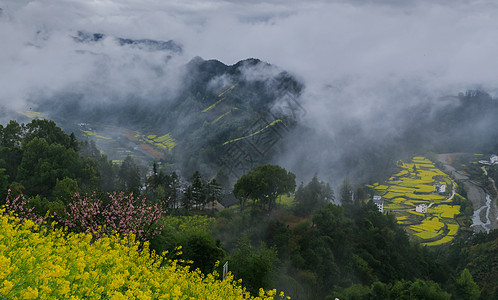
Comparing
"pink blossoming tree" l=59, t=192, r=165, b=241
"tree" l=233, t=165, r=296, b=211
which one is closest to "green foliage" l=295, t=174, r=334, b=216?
"tree" l=233, t=165, r=296, b=211

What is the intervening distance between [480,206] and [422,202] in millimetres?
19410

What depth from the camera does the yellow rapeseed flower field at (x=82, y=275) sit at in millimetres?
7523

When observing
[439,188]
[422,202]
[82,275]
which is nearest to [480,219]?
[422,202]

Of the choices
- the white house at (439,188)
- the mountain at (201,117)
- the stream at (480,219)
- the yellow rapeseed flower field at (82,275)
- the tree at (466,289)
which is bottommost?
the tree at (466,289)

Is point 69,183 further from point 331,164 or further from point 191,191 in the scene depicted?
point 331,164

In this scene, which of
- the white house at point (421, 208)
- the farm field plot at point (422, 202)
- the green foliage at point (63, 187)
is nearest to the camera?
the green foliage at point (63, 187)

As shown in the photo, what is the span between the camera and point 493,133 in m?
179

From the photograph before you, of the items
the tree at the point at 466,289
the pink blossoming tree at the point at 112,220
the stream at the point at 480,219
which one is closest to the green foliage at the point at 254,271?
the pink blossoming tree at the point at 112,220

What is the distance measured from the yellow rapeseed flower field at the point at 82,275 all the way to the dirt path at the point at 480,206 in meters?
82.1

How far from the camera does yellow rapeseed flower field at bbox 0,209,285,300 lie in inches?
296

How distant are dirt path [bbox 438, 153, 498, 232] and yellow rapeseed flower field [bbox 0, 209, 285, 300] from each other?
8214cm

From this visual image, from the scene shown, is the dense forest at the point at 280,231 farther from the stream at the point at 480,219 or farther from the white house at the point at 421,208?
the stream at the point at 480,219

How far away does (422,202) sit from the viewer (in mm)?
91562

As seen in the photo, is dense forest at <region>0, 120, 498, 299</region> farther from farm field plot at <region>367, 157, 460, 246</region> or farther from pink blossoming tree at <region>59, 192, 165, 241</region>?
farm field plot at <region>367, 157, 460, 246</region>
